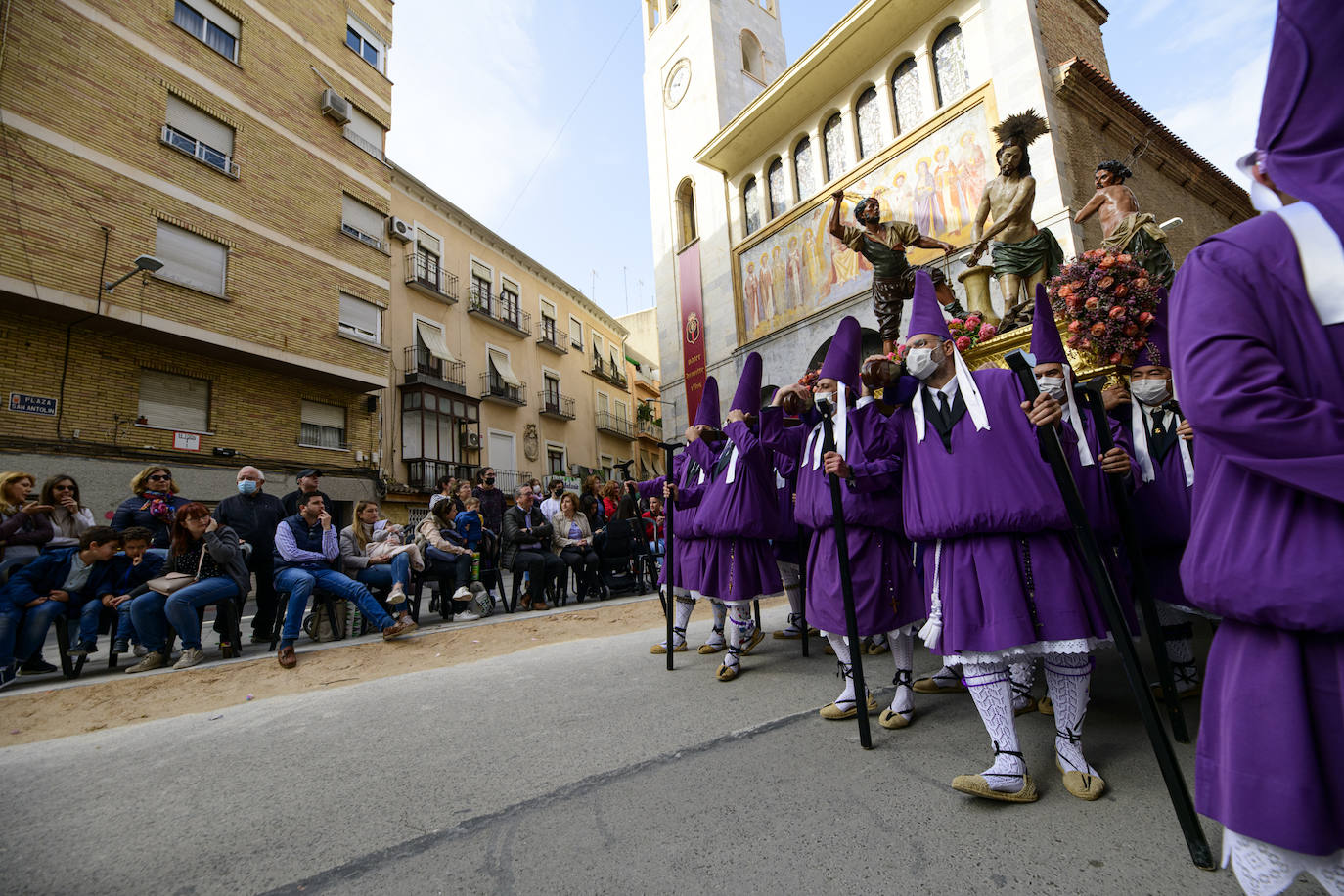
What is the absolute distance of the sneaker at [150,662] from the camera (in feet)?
17.2

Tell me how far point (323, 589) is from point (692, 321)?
15.5m

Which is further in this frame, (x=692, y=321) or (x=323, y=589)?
(x=692, y=321)

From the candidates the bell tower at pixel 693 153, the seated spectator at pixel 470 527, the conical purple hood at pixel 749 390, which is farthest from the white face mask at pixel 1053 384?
the bell tower at pixel 693 153

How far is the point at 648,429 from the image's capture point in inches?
1436

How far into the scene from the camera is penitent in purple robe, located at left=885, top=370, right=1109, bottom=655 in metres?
2.43

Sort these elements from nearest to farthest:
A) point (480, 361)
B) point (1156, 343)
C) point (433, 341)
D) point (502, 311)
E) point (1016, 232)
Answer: point (1156, 343) → point (1016, 232) → point (433, 341) → point (480, 361) → point (502, 311)

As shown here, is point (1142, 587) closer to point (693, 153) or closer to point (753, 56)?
point (693, 153)

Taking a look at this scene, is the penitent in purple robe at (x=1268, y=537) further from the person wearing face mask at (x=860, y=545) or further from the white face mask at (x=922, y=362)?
the person wearing face mask at (x=860, y=545)

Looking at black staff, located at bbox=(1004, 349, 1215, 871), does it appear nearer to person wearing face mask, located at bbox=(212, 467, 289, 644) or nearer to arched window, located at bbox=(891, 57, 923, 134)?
person wearing face mask, located at bbox=(212, 467, 289, 644)

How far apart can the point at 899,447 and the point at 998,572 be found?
119cm

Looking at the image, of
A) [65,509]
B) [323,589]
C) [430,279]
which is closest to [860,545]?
[323,589]

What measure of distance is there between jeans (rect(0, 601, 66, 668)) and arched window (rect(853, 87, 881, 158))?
16108 mm

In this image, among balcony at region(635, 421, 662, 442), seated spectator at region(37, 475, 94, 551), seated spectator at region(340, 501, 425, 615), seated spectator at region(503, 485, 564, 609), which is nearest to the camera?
seated spectator at region(37, 475, 94, 551)

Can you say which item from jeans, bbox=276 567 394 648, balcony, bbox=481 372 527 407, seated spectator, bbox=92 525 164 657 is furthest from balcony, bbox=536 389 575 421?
seated spectator, bbox=92 525 164 657
